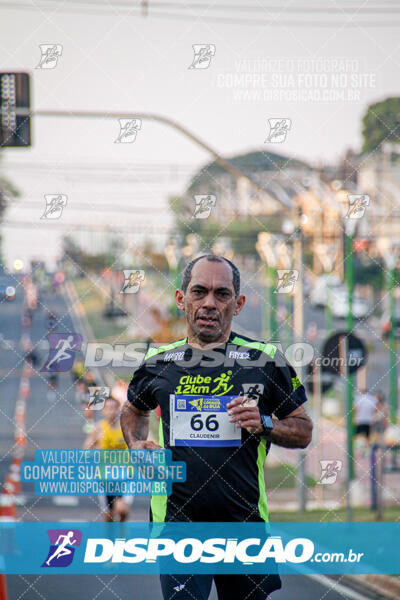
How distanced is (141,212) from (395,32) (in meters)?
4.06

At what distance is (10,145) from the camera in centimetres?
648

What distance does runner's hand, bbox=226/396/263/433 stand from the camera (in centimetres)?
398

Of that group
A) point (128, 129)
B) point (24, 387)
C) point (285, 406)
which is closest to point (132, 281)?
point (128, 129)

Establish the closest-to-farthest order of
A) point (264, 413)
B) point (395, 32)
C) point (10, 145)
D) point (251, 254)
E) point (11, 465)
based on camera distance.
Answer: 1. point (264, 413)
2. point (10, 145)
3. point (395, 32)
4. point (11, 465)
5. point (251, 254)

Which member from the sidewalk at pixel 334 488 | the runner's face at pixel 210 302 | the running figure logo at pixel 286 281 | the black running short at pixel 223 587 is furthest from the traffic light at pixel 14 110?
the sidewalk at pixel 334 488

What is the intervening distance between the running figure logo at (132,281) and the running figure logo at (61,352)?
0.60 meters

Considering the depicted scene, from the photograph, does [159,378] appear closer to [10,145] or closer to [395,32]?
[10,145]

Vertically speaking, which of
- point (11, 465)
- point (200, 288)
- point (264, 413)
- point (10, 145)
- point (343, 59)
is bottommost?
point (11, 465)

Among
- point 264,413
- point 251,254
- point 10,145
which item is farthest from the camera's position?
point 251,254

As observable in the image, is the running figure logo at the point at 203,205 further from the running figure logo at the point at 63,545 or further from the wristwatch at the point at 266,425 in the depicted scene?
the wristwatch at the point at 266,425

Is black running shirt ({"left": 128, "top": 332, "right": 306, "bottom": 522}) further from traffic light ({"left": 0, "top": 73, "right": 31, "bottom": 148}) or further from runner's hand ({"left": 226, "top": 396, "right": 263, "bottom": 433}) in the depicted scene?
traffic light ({"left": 0, "top": 73, "right": 31, "bottom": 148})

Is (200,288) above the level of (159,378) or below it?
above

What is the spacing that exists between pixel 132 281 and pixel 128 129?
979 mm

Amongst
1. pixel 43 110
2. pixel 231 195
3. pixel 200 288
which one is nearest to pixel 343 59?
pixel 43 110
